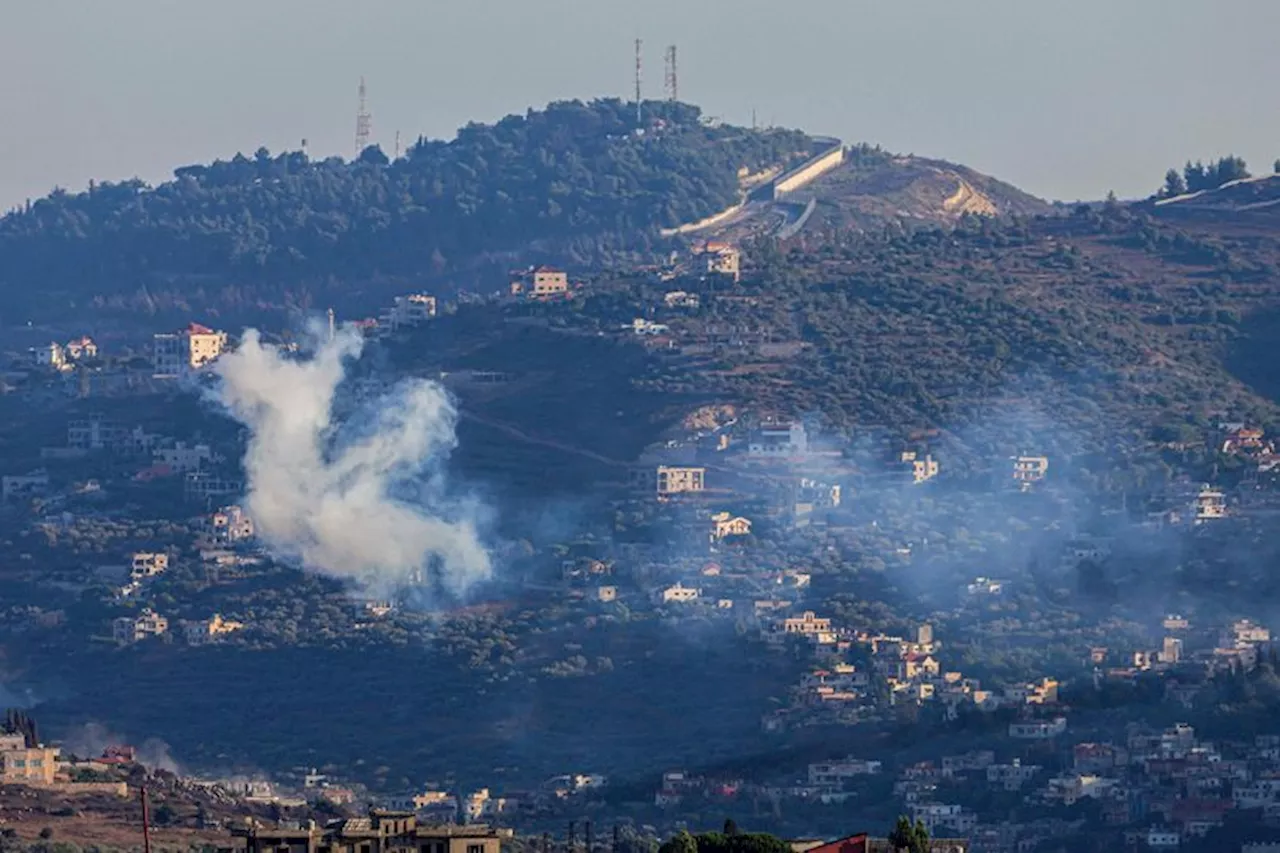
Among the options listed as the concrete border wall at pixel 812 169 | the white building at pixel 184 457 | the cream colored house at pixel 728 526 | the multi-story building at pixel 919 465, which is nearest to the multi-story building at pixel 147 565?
the white building at pixel 184 457

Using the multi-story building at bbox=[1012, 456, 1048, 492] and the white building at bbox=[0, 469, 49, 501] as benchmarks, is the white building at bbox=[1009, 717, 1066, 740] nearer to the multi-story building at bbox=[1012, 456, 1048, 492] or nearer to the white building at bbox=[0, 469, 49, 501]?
the multi-story building at bbox=[1012, 456, 1048, 492]

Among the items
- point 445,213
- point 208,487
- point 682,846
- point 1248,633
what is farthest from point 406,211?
point 682,846

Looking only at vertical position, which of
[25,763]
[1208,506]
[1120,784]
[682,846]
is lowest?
[1120,784]

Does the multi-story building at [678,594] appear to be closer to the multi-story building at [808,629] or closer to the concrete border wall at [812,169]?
the multi-story building at [808,629]

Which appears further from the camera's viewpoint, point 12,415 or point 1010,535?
point 12,415

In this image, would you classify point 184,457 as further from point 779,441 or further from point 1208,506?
point 1208,506

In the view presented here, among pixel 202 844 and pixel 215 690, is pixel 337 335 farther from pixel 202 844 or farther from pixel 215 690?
pixel 202 844

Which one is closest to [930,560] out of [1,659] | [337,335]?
[1,659]
